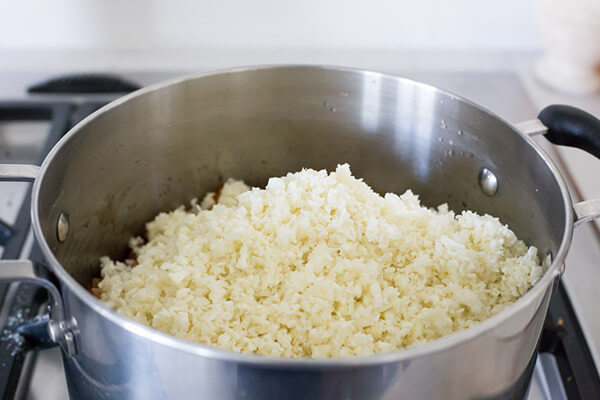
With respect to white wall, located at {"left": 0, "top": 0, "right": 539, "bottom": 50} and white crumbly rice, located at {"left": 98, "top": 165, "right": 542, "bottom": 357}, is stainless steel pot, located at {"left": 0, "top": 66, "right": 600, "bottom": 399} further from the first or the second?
white wall, located at {"left": 0, "top": 0, "right": 539, "bottom": 50}

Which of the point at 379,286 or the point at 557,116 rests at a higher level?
the point at 557,116

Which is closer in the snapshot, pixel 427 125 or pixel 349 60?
pixel 427 125

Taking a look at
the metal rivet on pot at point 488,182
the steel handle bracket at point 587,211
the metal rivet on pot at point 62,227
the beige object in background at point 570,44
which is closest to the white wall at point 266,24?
the beige object in background at point 570,44

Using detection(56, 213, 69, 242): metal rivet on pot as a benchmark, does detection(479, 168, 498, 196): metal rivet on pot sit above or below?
below

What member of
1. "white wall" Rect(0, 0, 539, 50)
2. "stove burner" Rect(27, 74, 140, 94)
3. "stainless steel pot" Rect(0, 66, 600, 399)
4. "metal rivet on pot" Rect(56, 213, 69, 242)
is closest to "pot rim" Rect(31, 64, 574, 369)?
"stainless steel pot" Rect(0, 66, 600, 399)

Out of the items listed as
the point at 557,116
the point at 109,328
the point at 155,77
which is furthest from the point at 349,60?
the point at 109,328

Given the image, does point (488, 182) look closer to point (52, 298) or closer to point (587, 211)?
point (587, 211)

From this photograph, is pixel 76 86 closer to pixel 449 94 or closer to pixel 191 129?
pixel 191 129
